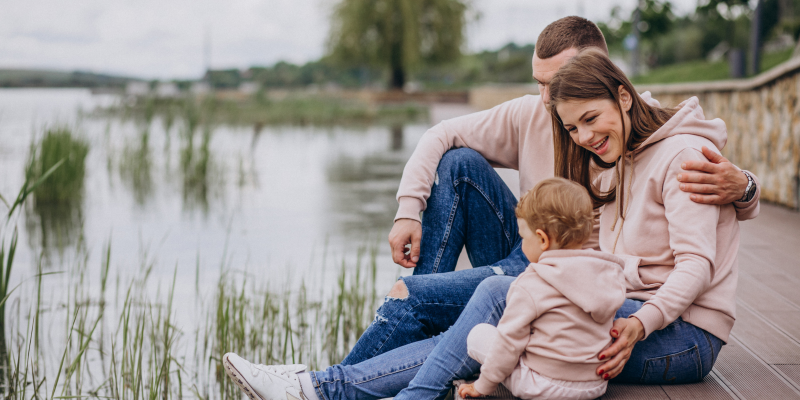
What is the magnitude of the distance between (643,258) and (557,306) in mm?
361

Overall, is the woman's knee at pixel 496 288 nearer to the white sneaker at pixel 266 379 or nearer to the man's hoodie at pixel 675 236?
the man's hoodie at pixel 675 236

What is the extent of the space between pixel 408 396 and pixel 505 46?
5915 centimetres

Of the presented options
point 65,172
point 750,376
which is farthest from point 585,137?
point 65,172

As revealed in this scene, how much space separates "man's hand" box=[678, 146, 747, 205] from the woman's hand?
330 millimetres

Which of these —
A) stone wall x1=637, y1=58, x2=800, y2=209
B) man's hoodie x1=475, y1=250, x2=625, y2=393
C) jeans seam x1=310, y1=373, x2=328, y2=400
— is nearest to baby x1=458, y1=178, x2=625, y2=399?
man's hoodie x1=475, y1=250, x2=625, y2=393

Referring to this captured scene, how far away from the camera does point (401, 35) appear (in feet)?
89.5

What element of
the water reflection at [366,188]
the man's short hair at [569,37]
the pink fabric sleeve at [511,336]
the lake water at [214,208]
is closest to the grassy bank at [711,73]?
the water reflection at [366,188]

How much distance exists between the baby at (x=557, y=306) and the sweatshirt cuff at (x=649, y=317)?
0.08 meters

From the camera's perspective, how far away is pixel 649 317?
161 cm

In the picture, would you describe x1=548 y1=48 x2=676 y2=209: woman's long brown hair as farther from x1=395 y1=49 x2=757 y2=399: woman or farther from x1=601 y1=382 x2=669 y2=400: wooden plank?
x1=601 y1=382 x2=669 y2=400: wooden plank

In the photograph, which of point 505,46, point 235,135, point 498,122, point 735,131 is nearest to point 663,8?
point 235,135

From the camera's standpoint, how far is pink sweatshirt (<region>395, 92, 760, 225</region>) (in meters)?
2.29

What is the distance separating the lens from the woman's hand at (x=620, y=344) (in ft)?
5.17

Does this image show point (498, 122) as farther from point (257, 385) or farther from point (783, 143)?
point (783, 143)
